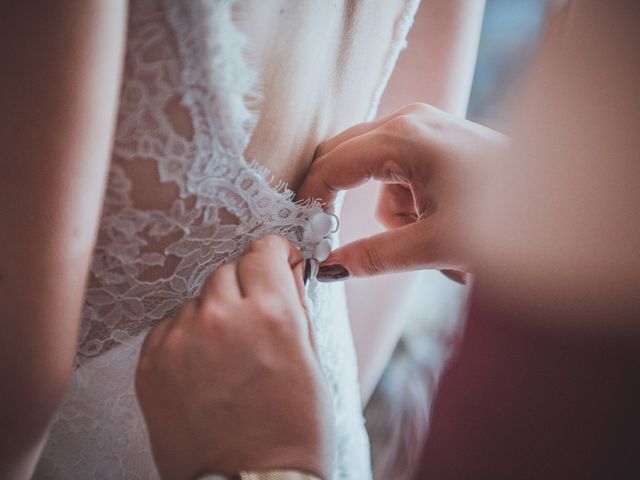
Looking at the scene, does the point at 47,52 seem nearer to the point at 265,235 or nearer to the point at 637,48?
the point at 265,235

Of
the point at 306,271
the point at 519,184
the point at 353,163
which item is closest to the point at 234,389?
the point at 306,271

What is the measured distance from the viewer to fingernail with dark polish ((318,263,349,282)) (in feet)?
1.93

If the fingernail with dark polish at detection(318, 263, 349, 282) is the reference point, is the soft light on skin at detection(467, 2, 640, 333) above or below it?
above

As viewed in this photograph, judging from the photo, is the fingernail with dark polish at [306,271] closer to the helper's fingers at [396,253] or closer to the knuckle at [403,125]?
the helper's fingers at [396,253]

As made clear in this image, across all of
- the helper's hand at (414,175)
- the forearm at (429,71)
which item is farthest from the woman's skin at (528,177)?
the forearm at (429,71)

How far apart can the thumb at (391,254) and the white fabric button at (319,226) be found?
0.14 ft

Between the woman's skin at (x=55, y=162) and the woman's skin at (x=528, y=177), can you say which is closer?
the woman's skin at (x=55, y=162)

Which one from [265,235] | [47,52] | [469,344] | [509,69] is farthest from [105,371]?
[509,69]

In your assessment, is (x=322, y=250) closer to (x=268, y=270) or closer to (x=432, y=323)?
(x=268, y=270)

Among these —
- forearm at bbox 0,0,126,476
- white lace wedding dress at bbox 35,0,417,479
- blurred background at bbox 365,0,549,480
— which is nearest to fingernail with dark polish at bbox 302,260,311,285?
white lace wedding dress at bbox 35,0,417,479

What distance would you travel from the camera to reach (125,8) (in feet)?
1.10

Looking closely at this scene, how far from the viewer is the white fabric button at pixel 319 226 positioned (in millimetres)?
541

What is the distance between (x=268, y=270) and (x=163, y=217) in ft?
0.39

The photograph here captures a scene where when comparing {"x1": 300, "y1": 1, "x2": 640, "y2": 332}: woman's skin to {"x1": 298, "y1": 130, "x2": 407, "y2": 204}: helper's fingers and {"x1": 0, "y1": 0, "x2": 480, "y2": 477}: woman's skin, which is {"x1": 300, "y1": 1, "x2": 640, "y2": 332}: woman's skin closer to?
{"x1": 298, "y1": 130, "x2": 407, "y2": 204}: helper's fingers
